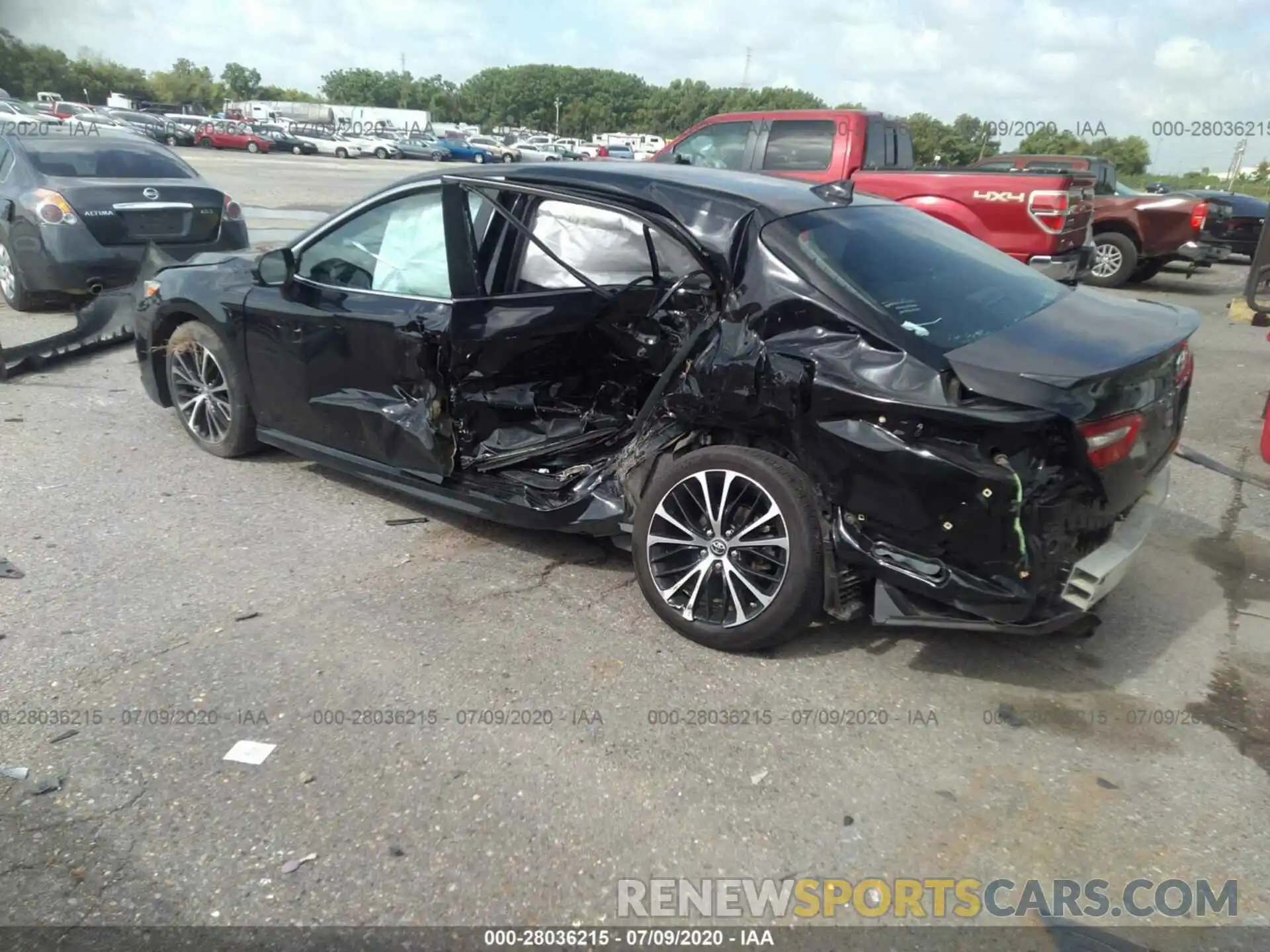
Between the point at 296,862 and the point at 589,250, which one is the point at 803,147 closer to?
the point at 589,250

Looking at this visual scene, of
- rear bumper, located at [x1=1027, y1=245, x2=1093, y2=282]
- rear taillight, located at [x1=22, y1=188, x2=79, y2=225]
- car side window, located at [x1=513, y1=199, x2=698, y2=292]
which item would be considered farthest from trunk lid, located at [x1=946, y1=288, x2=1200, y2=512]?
rear taillight, located at [x1=22, y1=188, x2=79, y2=225]

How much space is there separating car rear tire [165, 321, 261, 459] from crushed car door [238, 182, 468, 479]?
0.75 ft

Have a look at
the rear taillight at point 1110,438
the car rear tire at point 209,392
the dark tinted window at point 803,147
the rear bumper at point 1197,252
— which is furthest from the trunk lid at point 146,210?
the rear bumper at point 1197,252

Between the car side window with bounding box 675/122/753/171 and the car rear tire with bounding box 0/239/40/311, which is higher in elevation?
the car side window with bounding box 675/122/753/171

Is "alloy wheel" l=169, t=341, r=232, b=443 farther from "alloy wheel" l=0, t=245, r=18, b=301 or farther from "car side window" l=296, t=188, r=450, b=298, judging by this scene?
"alloy wheel" l=0, t=245, r=18, b=301

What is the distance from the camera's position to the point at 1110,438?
9.93 feet

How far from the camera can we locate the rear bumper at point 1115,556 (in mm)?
3107

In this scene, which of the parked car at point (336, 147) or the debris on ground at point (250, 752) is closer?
the debris on ground at point (250, 752)

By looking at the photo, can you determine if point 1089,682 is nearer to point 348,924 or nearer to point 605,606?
point 605,606

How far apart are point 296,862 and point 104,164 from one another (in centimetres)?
844

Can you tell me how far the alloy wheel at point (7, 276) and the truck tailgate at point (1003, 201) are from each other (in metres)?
8.02

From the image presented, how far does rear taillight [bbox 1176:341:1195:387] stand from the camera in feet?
11.5

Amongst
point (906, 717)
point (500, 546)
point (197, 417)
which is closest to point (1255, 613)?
point (906, 717)

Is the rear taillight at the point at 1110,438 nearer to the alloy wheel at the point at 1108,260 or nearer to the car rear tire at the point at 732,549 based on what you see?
the car rear tire at the point at 732,549
